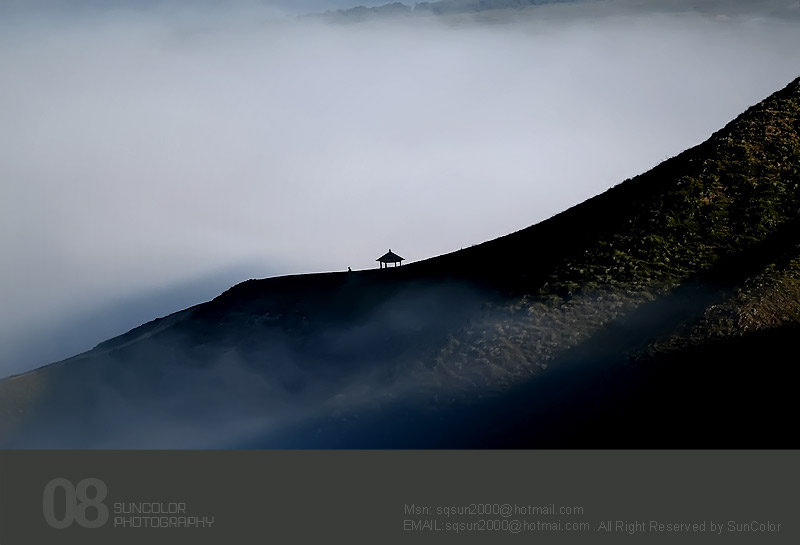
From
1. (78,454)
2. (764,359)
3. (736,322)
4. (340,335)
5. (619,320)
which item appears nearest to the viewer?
(78,454)

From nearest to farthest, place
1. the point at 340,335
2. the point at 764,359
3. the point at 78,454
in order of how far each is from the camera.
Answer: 1. the point at 78,454
2. the point at 764,359
3. the point at 340,335

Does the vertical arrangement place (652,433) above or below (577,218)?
below

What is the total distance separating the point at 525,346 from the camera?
60.2 metres

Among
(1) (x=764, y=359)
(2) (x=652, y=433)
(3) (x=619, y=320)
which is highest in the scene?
(3) (x=619, y=320)

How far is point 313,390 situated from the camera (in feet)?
218

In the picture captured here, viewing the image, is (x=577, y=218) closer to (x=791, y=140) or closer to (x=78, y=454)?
(x=791, y=140)

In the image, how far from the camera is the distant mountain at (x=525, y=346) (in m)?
51.9

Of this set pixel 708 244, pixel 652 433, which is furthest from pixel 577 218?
pixel 652 433

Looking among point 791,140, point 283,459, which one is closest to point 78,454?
point 283,459

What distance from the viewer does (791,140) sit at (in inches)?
3051

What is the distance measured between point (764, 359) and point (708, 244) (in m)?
16.3

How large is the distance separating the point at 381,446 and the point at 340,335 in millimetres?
22189

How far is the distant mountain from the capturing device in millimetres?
51938

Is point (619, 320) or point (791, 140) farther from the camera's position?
point (791, 140)
